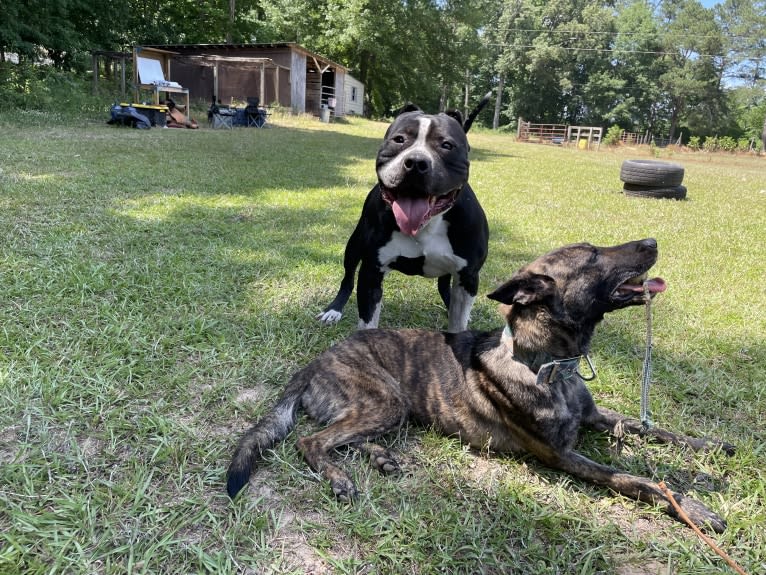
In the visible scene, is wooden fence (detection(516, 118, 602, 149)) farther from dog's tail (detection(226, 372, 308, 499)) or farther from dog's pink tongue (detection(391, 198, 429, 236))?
dog's tail (detection(226, 372, 308, 499))

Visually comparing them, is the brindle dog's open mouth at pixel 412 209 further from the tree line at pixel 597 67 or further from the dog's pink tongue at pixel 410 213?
the tree line at pixel 597 67

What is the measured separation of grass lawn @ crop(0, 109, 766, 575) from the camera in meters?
1.90

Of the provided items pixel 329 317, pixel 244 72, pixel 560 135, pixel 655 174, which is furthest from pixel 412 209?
pixel 560 135

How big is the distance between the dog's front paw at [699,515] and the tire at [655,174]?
363 inches

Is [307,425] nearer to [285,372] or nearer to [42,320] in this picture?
[285,372]

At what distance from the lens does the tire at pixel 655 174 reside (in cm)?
981

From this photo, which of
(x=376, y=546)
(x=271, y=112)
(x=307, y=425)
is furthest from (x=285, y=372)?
(x=271, y=112)

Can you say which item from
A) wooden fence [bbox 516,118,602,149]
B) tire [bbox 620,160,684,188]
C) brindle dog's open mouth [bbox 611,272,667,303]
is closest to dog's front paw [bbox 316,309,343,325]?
brindle dog's open mouth [bbox 611,272,667,303]

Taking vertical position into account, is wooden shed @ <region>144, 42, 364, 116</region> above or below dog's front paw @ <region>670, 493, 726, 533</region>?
above

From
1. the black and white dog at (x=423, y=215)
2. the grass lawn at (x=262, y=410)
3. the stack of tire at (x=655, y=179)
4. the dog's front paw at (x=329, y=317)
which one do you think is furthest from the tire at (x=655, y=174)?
the dog's front paw at (x=329, y=317)

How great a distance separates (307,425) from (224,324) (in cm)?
134

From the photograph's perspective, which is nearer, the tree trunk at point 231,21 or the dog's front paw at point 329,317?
the dog's front paw at point 329,317

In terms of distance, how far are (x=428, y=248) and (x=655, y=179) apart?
856cm

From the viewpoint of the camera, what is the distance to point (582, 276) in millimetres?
2355
